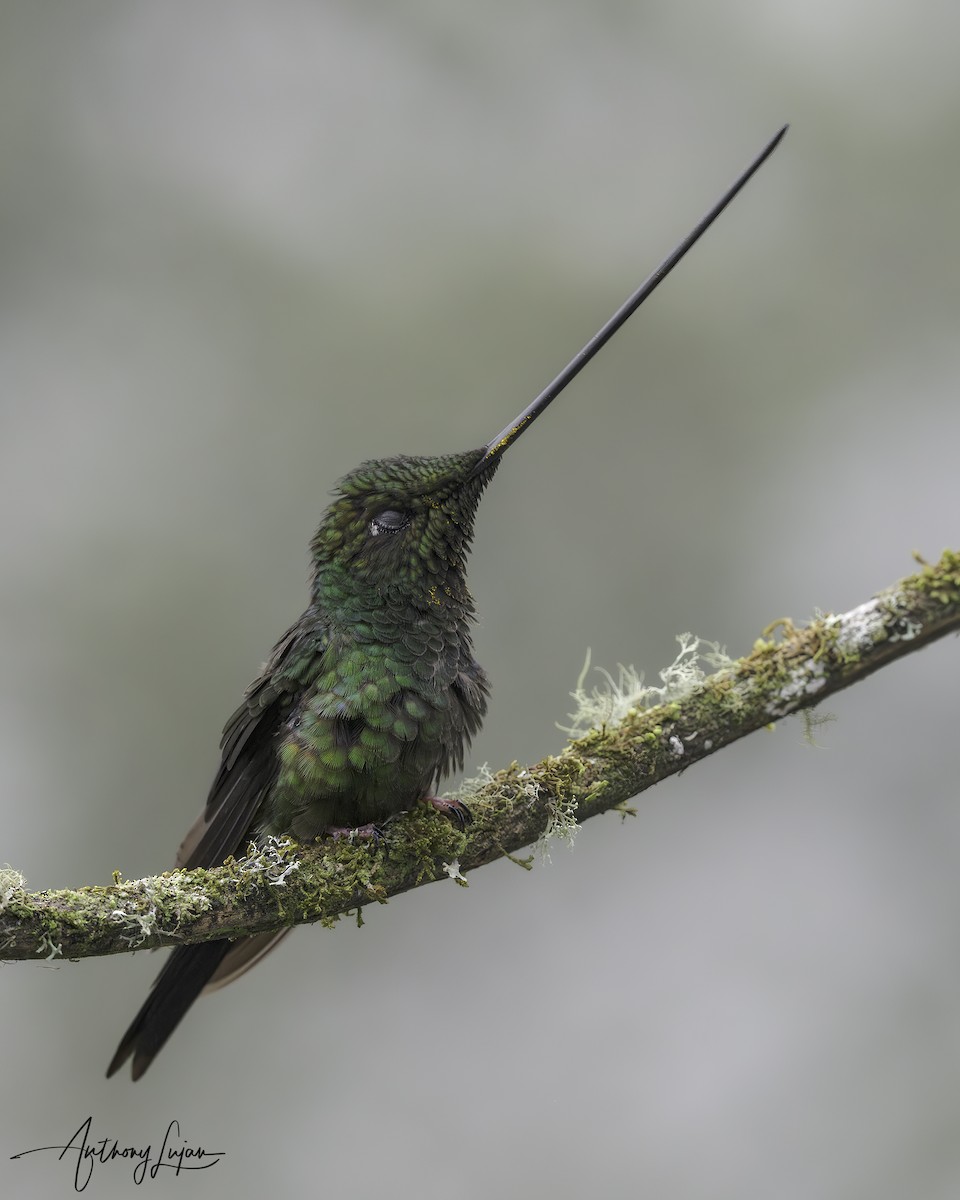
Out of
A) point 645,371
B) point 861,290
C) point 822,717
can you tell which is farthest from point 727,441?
point 822,717

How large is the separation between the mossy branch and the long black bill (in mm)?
758

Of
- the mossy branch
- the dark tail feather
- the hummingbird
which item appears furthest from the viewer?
the dark tail feather

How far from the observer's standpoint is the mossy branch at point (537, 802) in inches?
97.9

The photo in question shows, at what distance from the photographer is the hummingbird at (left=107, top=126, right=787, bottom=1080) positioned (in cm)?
287

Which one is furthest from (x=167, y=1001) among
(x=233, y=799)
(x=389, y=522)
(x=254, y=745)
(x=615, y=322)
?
(x=615, y=322)

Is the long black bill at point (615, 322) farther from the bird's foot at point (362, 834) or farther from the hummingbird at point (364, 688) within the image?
the bird's foot at point (362, 834)

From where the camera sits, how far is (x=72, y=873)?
19.1 feet

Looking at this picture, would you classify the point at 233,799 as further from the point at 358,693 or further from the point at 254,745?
the point at 358,693

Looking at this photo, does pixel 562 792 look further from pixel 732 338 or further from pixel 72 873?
pixel 732 338

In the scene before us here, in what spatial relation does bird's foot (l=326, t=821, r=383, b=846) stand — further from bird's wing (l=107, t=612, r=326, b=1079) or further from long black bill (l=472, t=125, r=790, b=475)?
long black bill (l=472, t=125, r=790, b=475)

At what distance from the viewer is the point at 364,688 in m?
2.88

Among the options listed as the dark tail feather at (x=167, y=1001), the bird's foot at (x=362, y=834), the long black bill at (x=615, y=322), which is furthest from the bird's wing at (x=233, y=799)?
the long black bill at (x=615, y=322)

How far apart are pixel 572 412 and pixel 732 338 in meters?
1.18

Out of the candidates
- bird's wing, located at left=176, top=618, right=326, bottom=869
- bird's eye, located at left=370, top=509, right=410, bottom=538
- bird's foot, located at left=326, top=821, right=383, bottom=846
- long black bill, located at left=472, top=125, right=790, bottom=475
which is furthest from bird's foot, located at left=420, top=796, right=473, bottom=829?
long black bill, located at left=472, top=125, right=790, bottom=475
